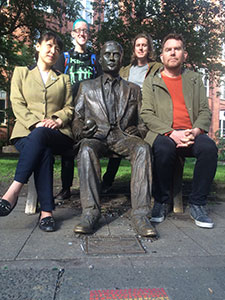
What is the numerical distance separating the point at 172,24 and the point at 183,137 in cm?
A: 1184

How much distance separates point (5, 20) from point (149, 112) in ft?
41.2

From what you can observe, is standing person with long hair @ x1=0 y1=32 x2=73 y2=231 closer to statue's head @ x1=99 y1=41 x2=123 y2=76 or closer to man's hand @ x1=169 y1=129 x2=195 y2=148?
statue's head @ x1=99 y1=41 x2=123 y2=76

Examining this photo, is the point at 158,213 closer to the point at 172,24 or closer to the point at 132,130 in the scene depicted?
the point at 132,130

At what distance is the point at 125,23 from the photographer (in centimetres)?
1351

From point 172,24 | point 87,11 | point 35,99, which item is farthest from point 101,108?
point 87,11

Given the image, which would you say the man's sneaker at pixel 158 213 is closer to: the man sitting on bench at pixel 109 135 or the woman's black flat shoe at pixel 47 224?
the man sitting on bench at pixel 109 135

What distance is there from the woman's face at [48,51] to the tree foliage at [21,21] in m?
10.6

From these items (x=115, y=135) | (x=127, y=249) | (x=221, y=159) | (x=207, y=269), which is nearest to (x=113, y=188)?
(x=115, y=135)

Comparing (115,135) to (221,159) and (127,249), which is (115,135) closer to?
(127,249)

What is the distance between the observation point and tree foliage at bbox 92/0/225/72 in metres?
12.9

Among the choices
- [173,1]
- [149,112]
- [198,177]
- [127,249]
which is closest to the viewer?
[127,249]

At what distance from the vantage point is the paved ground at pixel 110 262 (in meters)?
1.60

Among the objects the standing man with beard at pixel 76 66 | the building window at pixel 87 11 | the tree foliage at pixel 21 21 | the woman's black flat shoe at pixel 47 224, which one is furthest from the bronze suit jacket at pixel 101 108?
the building window at pixel 87 11

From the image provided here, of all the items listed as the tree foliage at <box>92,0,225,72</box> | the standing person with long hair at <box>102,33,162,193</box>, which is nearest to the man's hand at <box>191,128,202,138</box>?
the standing person with long hair at <box>102,33,162,193</box>
